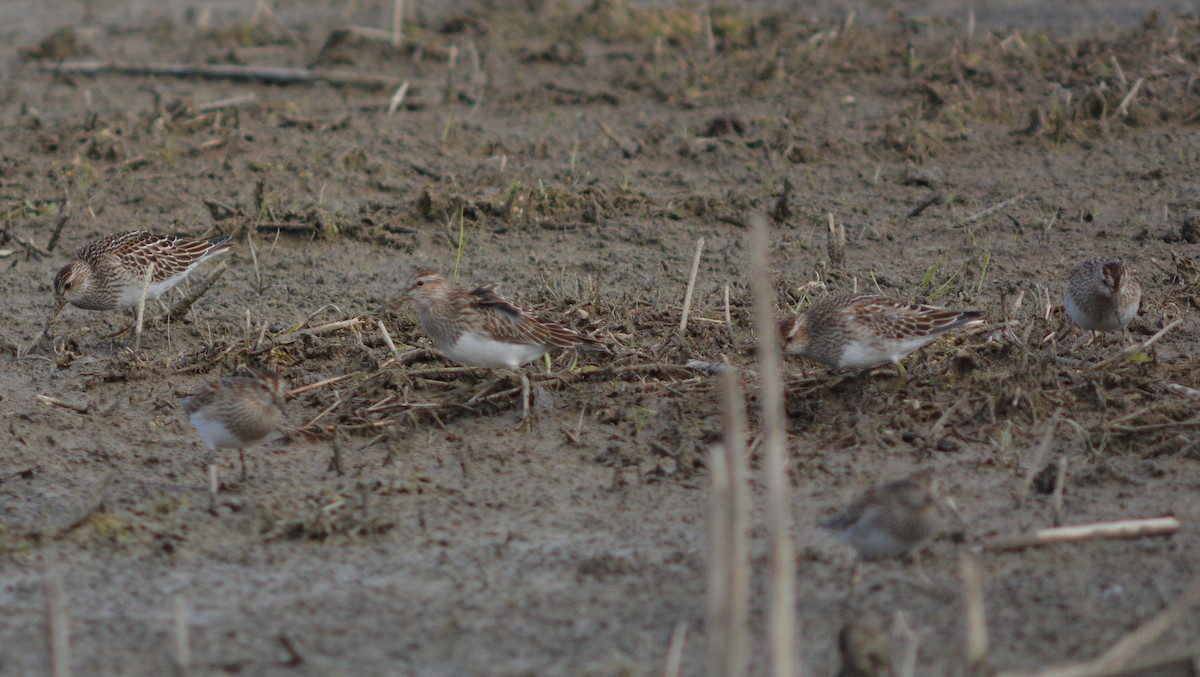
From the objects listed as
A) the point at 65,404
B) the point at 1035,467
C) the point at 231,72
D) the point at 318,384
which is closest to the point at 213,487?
the point at 318,384

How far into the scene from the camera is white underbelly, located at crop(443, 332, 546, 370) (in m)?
8.00

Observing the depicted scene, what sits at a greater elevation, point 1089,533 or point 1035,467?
point 1035,467

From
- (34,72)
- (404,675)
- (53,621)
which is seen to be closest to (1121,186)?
(404,675)

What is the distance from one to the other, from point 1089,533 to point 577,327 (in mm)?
3829

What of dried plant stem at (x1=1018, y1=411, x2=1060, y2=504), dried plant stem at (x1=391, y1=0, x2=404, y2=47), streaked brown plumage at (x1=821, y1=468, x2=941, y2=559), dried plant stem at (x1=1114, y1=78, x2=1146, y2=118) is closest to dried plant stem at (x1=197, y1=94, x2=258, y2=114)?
dried plant stem at (x1=391, y1=0, x2=404, y2=47)

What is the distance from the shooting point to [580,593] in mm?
6031

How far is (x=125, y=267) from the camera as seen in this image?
31.6 ft

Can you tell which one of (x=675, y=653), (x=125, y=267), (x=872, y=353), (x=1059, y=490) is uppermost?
(x=125, y=267)

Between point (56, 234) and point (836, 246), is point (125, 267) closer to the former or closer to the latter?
point (56, 234)

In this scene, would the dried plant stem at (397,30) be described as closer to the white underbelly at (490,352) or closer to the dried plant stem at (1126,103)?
the dried plant stem at (1126,103)

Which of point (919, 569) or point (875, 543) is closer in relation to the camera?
point (875, 543)

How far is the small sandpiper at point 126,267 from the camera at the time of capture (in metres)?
9.52

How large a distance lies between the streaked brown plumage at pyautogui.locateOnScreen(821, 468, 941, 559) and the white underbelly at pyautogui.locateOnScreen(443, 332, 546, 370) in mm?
2800

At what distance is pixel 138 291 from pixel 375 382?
2534 millimetres
